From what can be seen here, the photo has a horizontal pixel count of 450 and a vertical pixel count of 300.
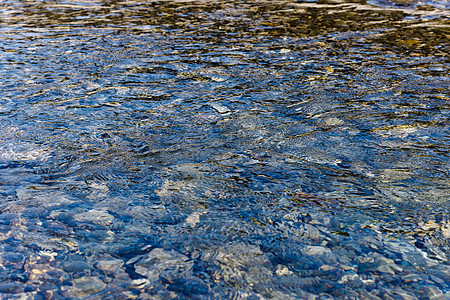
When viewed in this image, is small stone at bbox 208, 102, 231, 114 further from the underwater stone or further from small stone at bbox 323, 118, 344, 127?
the underwater stone

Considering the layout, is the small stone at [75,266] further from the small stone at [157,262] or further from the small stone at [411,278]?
the small stone at [411,278]

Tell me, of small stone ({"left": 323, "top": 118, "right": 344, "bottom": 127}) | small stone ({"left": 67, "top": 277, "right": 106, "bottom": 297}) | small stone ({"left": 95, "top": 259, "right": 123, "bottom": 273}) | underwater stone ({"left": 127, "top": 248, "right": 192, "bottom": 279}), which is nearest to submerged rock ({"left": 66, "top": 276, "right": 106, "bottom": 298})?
small stone ({"left": 67, "top": 277, "right": 106, "bottom": 297})

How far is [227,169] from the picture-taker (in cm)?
376

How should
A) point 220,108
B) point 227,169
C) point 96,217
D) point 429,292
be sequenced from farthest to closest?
point 220,108 → point 227,169 → point 96,217 → point 429,292

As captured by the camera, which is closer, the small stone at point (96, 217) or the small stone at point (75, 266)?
the small stone at point (75, 266)

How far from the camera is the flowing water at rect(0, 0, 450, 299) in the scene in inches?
102

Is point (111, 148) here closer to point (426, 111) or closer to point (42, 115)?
point (42, 115)

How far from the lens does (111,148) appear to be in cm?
416

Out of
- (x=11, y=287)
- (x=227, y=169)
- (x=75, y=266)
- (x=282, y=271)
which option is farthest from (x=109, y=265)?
(x=227, y=169)

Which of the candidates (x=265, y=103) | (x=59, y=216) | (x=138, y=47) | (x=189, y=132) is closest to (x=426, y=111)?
(x=265, y=103)

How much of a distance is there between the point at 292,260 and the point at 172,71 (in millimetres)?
4265

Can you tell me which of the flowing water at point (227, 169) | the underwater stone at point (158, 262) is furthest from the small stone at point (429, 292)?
the underwater stone at point (158, 262)

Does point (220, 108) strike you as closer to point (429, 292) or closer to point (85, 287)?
point (85, 287)

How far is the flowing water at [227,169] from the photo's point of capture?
2.58 metres
